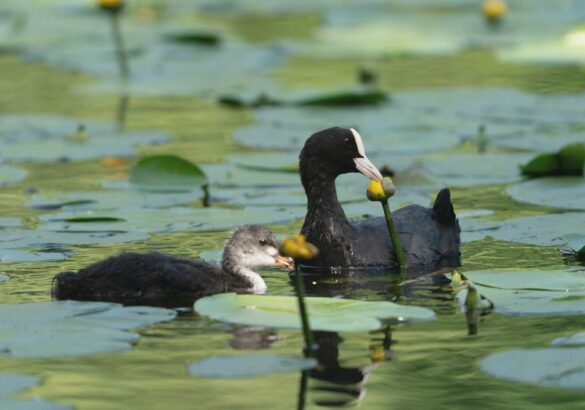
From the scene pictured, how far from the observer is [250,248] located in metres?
7.91

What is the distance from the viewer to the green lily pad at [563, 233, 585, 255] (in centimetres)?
827

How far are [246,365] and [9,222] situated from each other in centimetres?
390

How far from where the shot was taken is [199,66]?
55.3ft

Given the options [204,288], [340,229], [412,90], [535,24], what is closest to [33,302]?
[204,288]

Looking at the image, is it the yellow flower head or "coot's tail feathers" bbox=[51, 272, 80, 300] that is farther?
"coot's tail feathers" bbox=[51, 272, 80, 300]

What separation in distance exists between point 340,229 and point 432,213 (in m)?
0.60

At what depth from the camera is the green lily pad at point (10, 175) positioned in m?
10.8

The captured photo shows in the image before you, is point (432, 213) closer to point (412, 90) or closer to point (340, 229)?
point (340, 229)

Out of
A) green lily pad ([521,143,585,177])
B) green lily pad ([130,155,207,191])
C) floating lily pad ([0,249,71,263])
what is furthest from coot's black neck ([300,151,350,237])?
green lily pad ([521,143,585,177])

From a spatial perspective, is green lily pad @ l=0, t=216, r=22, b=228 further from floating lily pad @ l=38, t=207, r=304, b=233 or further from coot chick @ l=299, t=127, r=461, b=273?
coot chick @ l=299, t=127, r=461, b=273

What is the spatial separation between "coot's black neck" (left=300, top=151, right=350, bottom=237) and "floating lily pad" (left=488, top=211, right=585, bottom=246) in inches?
39.6

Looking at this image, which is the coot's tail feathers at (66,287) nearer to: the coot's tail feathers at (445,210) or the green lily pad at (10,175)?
the coot's tail feathers at (445,210)

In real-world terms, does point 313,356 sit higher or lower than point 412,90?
lower

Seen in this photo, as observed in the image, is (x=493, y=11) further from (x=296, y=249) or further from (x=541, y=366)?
(x=296, y=249)
